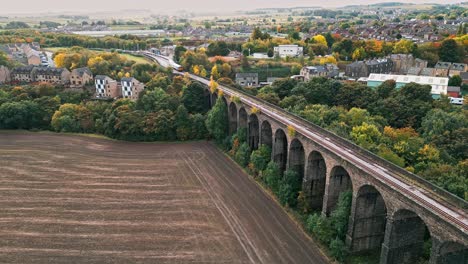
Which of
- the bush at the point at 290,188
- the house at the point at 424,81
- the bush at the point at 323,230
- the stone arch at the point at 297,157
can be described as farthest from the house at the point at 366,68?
the bush at the point at 323,230

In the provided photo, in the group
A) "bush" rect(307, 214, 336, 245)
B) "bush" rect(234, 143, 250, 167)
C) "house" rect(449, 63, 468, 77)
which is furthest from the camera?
"house" rect(449, 63, 468, 77)

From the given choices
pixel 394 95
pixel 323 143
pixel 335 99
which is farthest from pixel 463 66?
pixel 323 143

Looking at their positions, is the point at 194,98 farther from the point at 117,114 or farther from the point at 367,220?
the point at 367,220

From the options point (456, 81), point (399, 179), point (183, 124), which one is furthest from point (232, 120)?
point (456, 81)

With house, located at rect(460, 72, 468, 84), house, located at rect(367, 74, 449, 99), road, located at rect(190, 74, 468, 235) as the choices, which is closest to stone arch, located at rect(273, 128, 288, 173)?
road, located at rect(190, 74, 468, 235)

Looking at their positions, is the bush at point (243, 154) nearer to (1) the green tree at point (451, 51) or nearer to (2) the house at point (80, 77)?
(2) the house at point (80, 77)

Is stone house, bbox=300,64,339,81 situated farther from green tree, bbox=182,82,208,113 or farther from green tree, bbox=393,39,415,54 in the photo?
green tree, bbox=182,82,208,113
